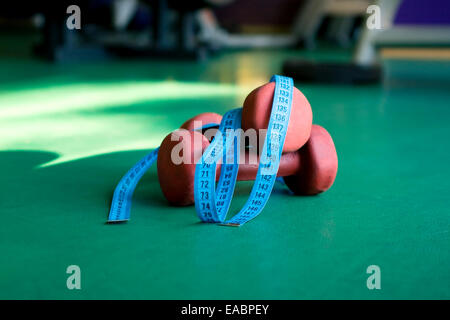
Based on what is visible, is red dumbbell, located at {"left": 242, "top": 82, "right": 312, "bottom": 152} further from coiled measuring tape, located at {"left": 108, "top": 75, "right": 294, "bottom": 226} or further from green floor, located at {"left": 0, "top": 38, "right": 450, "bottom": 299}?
green floor, located at {"left": 0, "top": 38, "right": 450, "bottom": 299}

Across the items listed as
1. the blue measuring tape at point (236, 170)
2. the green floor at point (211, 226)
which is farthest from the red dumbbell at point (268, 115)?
the green floor at point (211, 226)

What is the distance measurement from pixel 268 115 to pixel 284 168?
0.13 m

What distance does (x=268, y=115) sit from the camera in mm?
1061

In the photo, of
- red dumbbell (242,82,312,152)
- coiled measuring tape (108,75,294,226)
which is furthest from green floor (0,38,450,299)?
red dumbbell (242,82,312,152)

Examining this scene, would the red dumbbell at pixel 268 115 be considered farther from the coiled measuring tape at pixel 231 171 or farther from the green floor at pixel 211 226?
the green floor at pixel 211 226

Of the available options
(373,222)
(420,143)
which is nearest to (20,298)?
(373,222)

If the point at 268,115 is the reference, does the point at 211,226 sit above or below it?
below

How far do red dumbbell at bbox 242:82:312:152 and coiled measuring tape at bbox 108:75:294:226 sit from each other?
0.6 inches

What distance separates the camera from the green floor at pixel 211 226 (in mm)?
759

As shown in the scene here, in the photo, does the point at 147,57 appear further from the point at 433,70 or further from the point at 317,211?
the point at 317,211

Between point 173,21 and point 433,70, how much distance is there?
4.25m

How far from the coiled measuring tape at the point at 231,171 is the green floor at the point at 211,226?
3 centimetres

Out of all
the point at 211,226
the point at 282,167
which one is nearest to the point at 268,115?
the point at 282,167

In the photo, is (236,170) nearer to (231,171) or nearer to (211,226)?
(231,171)
